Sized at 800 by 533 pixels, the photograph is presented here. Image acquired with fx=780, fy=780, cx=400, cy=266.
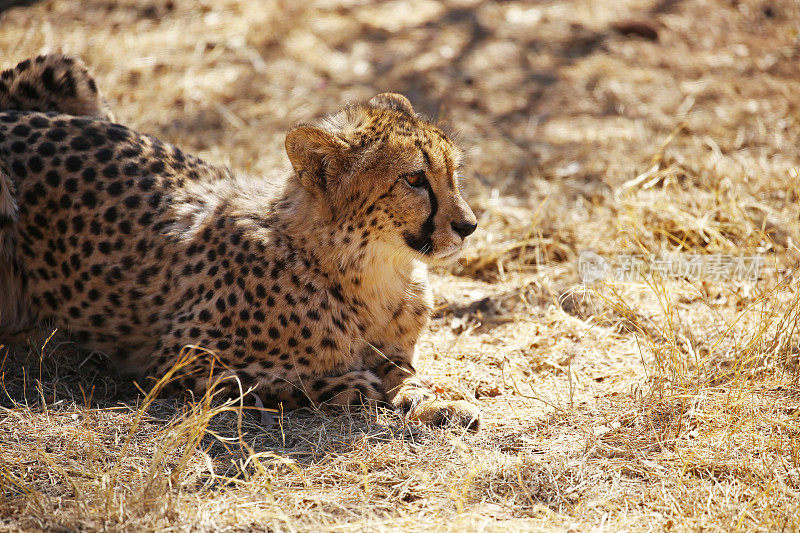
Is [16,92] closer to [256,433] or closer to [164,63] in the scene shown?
[256,433]

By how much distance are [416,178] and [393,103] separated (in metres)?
0.49

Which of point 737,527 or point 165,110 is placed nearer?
point 737,527

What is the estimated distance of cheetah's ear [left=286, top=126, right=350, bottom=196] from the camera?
2.87 meters

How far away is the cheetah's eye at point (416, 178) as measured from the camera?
9.65 ft

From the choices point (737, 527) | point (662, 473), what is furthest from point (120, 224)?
point (737, 527)

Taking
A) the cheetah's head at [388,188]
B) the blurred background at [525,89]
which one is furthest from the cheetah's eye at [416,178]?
the blurred background at [525,89]

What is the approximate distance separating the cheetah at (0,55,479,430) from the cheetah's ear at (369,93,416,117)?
1cm

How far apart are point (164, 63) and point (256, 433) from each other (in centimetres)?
423

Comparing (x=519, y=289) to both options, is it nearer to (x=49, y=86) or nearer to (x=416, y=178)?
(x=416, y=178)

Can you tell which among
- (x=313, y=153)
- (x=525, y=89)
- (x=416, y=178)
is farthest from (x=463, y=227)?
(x=525, y=89)

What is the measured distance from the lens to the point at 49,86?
3766 mm

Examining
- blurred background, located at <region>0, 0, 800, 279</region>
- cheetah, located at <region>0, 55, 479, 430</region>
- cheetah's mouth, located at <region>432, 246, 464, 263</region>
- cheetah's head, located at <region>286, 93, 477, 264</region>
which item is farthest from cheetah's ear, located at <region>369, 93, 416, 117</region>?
blurred background, located at <region>0, 0, 800, 279</region>

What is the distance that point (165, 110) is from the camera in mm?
5695

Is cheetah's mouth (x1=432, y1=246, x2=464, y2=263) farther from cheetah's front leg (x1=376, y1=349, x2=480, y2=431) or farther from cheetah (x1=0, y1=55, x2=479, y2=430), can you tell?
cheetah's front leg (x1=376, y1=349, x2=480, y2=431)
